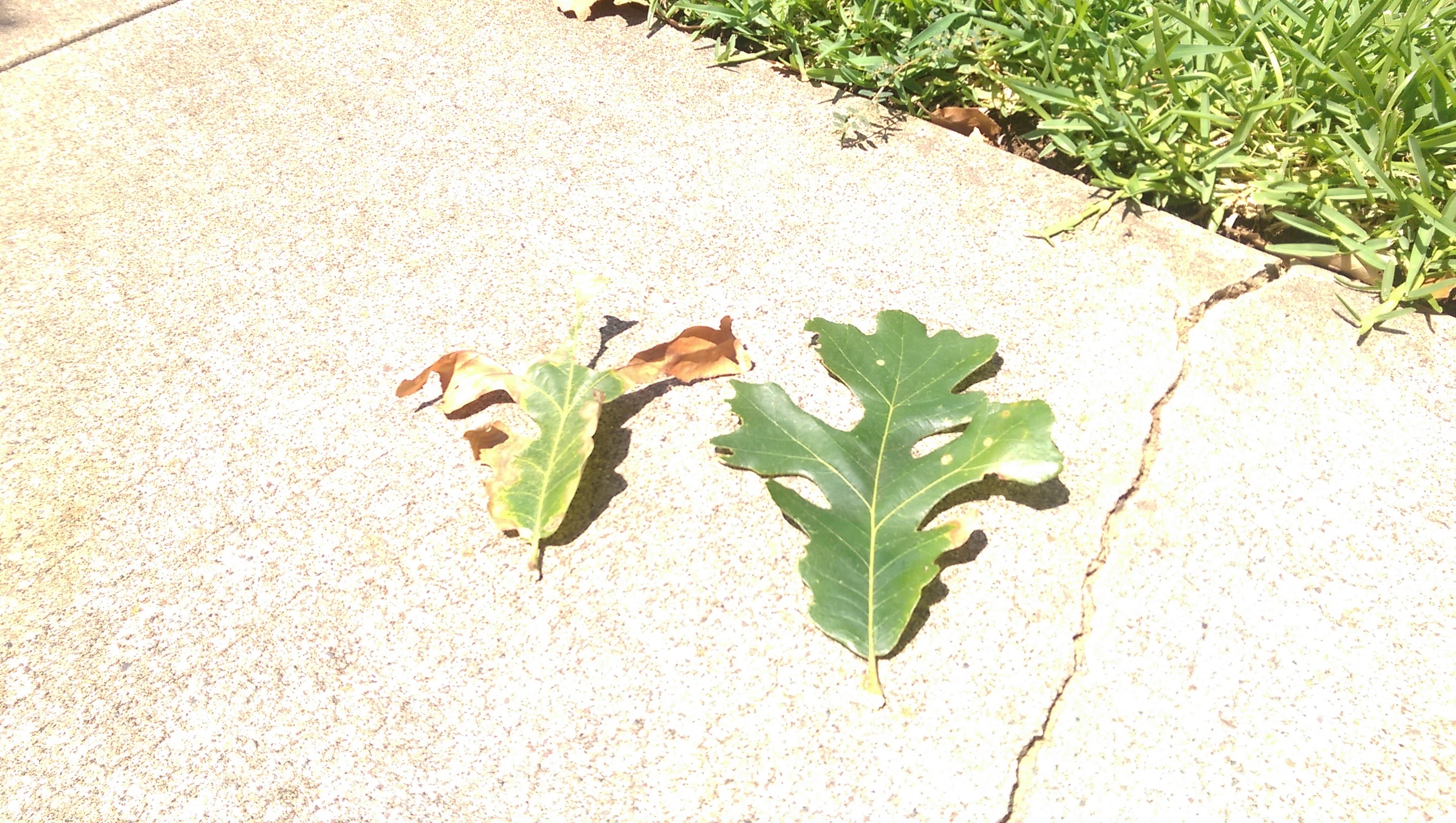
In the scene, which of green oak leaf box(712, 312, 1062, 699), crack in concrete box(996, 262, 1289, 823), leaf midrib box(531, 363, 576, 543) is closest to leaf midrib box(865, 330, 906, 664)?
green oak leaf box(712, 312, 1062, 699)

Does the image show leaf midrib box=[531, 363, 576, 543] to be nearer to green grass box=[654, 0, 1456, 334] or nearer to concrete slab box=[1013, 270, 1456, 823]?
concrete slab box=[1013, 270, 1456, 823]

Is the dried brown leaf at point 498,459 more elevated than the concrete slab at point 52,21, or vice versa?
the dried brown leaf at point 498,459

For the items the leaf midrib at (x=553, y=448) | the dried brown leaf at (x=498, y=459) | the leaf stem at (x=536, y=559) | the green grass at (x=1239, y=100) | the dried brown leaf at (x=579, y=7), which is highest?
the green grass at (x=1239, y=100)

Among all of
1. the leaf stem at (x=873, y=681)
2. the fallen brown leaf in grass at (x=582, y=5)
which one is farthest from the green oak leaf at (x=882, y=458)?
the fallen brown leaf in grass at (x=582, y=5)

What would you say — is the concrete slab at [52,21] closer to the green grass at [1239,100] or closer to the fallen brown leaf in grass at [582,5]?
the fallen brown leaf in grass at [582,5]

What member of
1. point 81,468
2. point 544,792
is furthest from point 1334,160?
point 81,468

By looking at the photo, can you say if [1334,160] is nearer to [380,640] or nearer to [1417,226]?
[1417,226]
